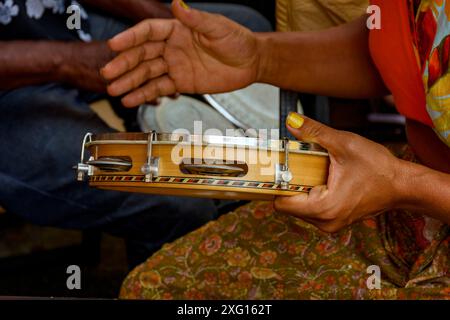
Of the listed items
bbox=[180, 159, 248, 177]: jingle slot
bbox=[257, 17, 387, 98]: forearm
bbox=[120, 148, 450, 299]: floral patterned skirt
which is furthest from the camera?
bbox=[257, 17, 387, 98]: forearm

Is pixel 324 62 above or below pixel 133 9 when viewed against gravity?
below

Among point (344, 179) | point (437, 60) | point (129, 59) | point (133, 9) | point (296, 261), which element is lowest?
point (296, 261)

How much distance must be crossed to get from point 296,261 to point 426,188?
0.28 meters

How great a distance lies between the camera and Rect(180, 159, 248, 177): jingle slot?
75 centimetres

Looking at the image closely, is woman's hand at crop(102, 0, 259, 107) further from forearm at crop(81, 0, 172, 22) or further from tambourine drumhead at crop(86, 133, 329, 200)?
forearm at crop(81, 0, 172, 22)

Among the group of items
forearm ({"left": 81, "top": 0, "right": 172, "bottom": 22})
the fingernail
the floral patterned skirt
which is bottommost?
the floral patterned skirt

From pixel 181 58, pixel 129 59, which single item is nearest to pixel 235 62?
pixel 181 58

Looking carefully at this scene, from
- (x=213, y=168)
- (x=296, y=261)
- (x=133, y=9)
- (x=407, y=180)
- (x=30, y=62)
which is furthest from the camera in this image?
(x=133, y=9)

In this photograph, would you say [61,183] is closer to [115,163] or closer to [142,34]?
[142,34]

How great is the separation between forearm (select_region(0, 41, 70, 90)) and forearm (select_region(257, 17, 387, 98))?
19.7 inches

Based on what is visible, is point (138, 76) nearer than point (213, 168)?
No

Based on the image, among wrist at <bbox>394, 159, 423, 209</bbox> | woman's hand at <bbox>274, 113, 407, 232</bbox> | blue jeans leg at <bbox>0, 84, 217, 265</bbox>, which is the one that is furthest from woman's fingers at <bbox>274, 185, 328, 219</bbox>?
blue jeans leg at <bbox>0, 84, 217, 265</bbox>

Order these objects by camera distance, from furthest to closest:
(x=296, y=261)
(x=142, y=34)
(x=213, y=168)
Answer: (x=142, y=34) → (x=296, y=261) → (x=213, y=168)

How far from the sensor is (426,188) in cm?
85
